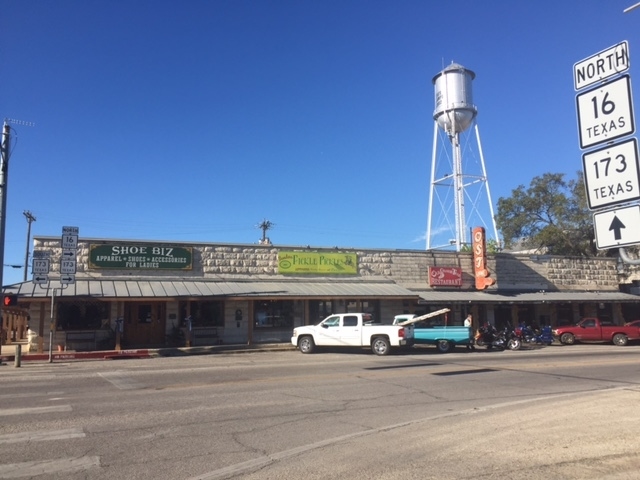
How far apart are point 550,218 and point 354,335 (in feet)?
86.3

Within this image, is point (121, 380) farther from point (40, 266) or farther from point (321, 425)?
point (40, 266)

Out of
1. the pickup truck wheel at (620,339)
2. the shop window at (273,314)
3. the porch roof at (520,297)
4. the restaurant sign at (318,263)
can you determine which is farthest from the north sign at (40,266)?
the pickup truck wheel at (620,339)

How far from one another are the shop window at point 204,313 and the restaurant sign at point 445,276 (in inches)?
479

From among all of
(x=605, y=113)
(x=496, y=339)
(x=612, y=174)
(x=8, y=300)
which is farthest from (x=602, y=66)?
(x=496, y=339)

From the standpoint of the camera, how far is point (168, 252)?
2764 cm

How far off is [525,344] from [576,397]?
19617 mm

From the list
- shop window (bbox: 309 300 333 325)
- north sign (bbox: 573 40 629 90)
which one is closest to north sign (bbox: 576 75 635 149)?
north sign (bbox: 573 40 629 90)

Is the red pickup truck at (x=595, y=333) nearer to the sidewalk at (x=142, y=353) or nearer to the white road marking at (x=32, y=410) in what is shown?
the sidewalk at (x=142, y=353)

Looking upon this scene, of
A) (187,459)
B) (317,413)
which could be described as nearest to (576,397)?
(317,413)

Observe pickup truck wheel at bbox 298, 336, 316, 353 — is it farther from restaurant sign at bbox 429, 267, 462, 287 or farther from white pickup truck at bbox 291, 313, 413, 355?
restaurant sign at bbox 429, 267, 462, 287

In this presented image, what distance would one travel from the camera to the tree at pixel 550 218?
42.3 m

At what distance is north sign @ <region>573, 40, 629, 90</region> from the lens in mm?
5824

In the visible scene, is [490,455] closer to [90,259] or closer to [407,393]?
[407,393]

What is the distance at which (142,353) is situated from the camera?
23203mm
